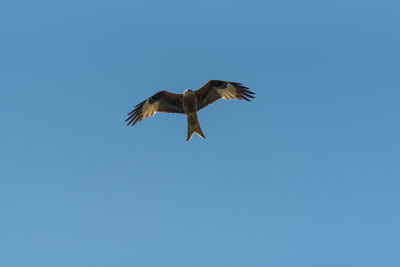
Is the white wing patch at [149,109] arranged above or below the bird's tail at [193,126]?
above

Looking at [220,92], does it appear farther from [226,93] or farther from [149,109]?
[149,109]

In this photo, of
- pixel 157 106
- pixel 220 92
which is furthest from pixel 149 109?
pixel 220 92

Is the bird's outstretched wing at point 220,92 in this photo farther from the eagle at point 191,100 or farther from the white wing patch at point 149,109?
the white wing patch at point 149,109

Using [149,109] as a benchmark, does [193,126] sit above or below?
below

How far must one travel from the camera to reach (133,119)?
58.4 feet

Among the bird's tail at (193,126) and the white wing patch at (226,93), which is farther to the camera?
the white wing patch at (226,93)

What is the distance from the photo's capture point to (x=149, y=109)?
693 inches

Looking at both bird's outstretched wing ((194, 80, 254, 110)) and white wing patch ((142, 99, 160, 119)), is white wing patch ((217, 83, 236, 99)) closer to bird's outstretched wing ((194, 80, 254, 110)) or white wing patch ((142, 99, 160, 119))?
bird's outstretched wing ((194, 80, 254, 110))

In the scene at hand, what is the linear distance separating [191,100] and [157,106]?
1875 mm

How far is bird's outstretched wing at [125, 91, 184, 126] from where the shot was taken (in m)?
17.1

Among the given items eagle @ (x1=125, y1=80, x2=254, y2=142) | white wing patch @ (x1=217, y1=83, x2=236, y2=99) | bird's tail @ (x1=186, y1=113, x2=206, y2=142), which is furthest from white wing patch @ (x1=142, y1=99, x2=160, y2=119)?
white wing patch @ (x1=217, y1=83, x2=236, y2=99)

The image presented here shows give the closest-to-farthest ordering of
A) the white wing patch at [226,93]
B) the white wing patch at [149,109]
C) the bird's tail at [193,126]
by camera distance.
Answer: the bird's tail at [193,126]
the white wing patch at [226,93]
the white wing patch at [149,109]

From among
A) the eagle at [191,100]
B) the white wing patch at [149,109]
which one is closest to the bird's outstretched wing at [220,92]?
the eagle at [191,100]

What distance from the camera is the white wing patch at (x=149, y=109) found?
17.5 meters
